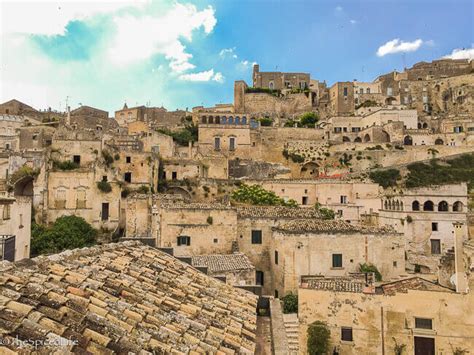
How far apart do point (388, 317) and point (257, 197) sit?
20646 millimetres

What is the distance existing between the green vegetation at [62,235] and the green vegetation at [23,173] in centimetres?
467

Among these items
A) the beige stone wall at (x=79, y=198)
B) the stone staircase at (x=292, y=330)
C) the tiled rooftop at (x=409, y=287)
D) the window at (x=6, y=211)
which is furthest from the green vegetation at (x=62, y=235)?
the tiled rooftop at (x=409, y=287)

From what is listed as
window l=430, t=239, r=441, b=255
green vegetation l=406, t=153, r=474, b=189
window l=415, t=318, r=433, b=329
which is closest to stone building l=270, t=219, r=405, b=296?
window l=415, t=318, r=433, b=329

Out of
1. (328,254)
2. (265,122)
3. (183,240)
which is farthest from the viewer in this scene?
(265,122)

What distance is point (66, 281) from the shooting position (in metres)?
5.30

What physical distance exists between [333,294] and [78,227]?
23.0m

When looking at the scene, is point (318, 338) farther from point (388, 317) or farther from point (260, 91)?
point (260, 91)

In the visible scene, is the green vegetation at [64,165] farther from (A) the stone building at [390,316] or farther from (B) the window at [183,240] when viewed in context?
(A) the stone building at [390,316]

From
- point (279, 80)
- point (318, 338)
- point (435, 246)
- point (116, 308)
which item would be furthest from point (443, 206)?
point (279, 80)

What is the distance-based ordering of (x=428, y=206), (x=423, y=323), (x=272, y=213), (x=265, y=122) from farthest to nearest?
1. (x=265, y=122)
2. (x=428, y=206)
3. (x=272, y=213)
4. (x=423, y=323)

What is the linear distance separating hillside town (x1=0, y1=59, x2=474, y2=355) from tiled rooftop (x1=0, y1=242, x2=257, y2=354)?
0.10 ft

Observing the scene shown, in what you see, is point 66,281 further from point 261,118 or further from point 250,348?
point 261,118

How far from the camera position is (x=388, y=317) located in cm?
1675

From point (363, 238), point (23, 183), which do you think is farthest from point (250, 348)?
point (23, 183)
